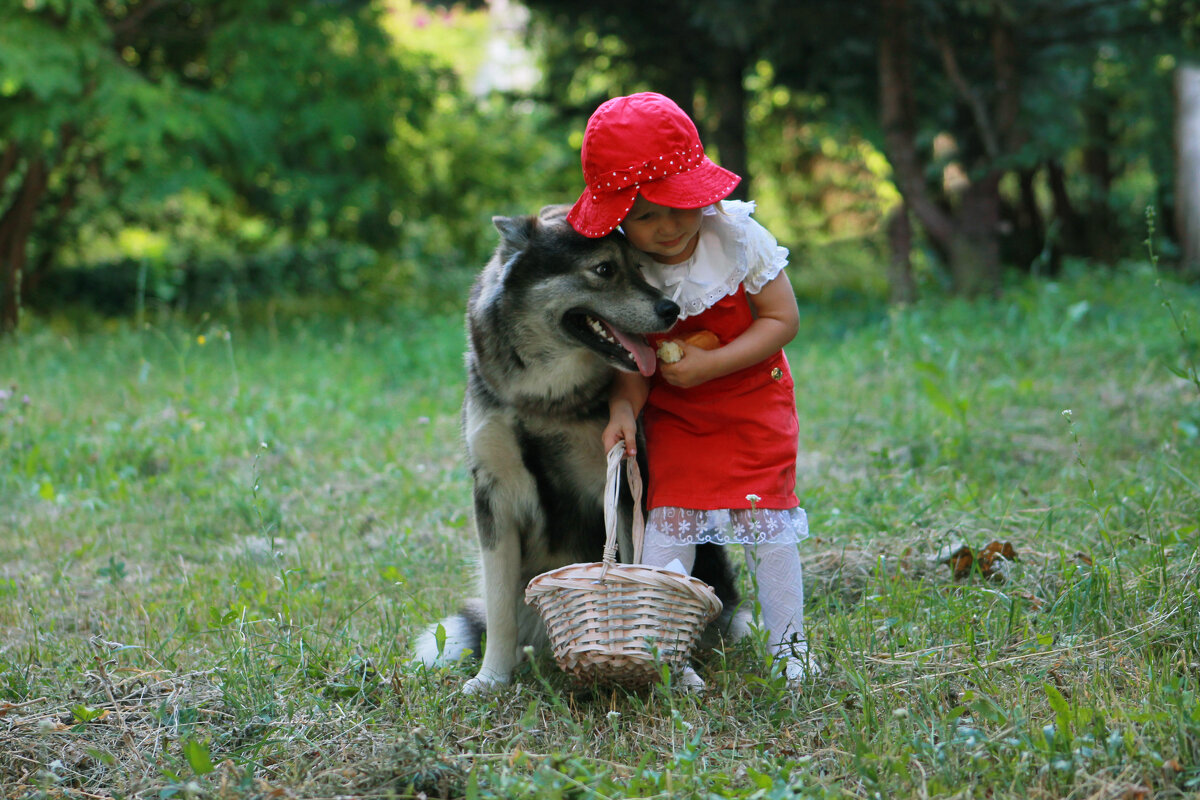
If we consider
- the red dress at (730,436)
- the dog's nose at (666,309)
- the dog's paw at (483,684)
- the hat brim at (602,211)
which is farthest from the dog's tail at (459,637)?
the hat brim at (602,211)

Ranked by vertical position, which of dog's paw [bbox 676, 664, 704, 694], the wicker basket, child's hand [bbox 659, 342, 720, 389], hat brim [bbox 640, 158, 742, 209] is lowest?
dog's paw [bbox 676, 664, 704, 694]

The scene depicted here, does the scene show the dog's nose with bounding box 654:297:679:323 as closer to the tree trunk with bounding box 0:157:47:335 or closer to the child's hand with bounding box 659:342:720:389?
the child's hand with bounding box 659:342:720:389

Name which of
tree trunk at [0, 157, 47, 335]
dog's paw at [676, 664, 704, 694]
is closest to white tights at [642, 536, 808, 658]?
dog's paw at [676, 664, 704, 694]

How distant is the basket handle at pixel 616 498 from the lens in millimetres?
2678

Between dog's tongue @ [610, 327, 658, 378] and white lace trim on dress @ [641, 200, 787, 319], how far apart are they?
0.47 ft

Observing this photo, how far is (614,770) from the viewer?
2.43 metres

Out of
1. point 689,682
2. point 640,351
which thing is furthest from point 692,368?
point 689,682

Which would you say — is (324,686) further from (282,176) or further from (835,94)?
(835,94)

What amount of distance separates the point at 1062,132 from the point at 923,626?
25.1 ft

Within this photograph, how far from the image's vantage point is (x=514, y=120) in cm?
1218

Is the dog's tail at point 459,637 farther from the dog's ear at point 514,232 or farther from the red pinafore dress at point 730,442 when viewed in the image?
the dog's ear at point 514,232

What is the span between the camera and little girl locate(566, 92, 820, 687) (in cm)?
281

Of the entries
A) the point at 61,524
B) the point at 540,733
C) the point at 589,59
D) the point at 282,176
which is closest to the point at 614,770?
the point at 540,733

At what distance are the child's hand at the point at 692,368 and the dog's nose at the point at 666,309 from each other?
90 mm
